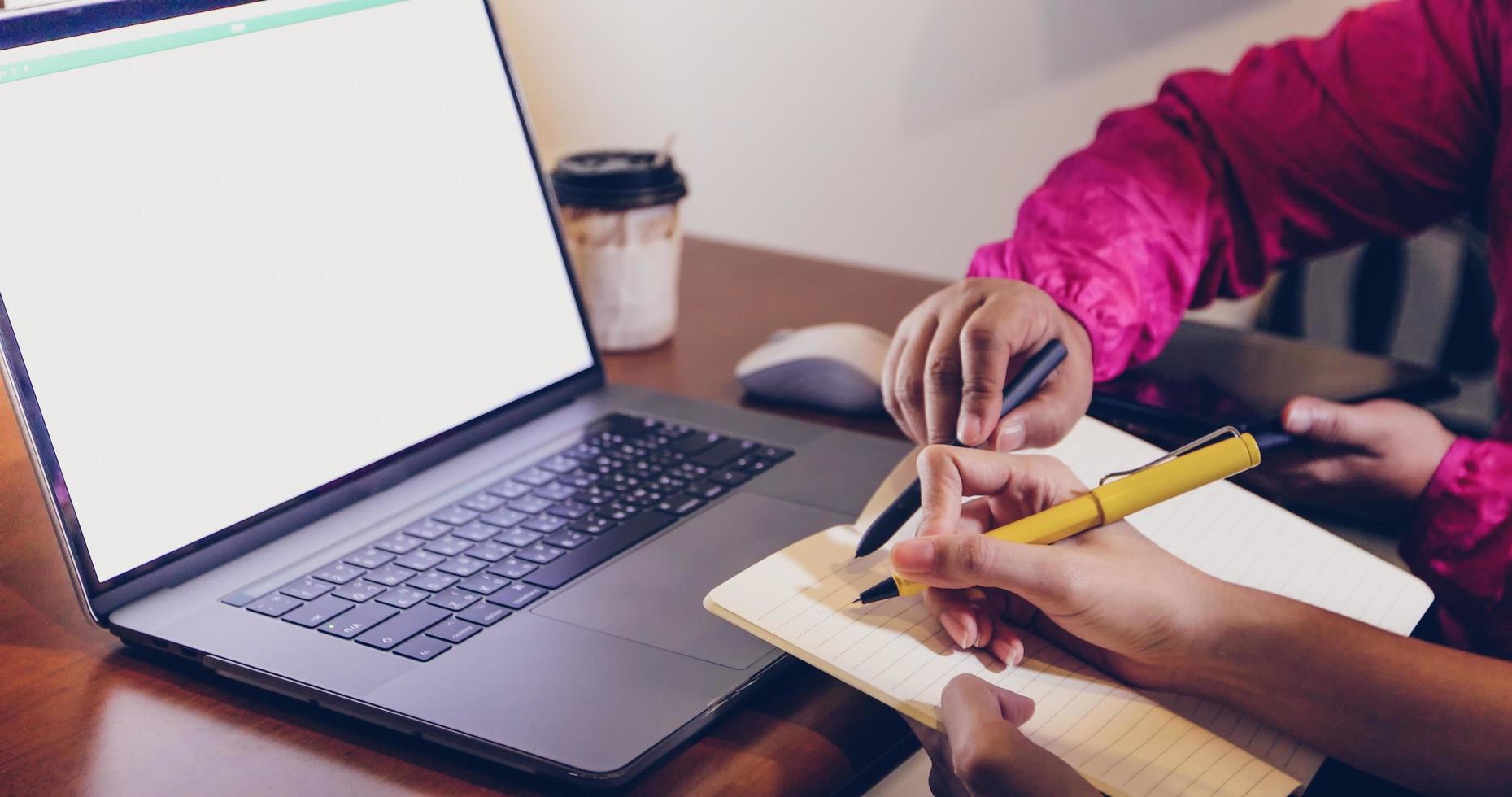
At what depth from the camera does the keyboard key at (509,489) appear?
684 millimetres

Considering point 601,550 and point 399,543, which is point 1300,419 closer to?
point 601,550

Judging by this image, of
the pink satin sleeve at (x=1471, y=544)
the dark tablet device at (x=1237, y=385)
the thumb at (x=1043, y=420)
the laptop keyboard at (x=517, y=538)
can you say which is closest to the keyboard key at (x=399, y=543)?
the laptop keyboard at (x=517, y=538)

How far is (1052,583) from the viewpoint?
0.52 metres

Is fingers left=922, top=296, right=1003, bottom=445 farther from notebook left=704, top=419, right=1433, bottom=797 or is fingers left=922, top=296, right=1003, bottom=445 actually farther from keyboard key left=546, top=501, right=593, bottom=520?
keyboard key left=546, top=501, right=593, bottom=520

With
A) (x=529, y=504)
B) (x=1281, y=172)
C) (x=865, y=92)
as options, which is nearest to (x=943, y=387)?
(x=529, y=504)

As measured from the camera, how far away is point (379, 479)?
685mm

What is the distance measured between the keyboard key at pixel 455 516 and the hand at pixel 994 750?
0.29 metres

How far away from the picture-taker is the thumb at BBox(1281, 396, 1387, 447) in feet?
2.40

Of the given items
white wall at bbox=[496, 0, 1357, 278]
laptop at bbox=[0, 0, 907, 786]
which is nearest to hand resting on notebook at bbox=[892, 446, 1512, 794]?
laptop at bbox=[0, 0, 907, 786]

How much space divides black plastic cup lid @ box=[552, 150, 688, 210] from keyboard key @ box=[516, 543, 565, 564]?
1.13 feet

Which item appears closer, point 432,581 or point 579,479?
point 432,581

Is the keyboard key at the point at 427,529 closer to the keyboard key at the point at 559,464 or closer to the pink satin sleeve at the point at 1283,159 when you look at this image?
the keyboard key at the point at 559,464

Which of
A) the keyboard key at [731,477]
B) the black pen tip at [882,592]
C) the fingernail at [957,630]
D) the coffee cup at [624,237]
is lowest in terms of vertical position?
the fingernail at [957,630]

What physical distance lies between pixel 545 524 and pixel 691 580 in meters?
0.10
